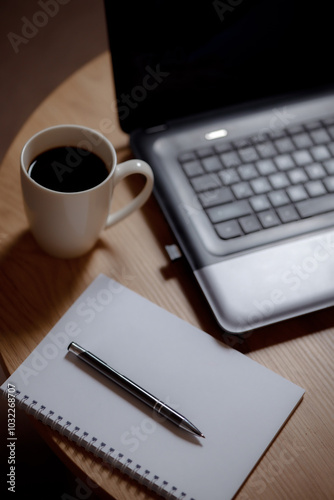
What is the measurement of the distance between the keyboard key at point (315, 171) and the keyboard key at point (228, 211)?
10 cm

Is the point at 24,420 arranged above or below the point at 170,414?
below

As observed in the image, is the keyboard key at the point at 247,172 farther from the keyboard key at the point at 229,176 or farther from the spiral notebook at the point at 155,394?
the spiral notebook at the point at 155,394

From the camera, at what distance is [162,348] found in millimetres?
575

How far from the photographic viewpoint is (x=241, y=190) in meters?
0.66

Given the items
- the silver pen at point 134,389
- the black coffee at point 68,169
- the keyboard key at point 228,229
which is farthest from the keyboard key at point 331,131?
the silver pen at point 134,389

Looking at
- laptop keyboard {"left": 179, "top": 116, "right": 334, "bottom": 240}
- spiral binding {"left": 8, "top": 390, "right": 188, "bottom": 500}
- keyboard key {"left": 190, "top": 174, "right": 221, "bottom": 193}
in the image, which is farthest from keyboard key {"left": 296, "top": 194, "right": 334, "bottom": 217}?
spiral binding {"left": 8, "top": 390, "right": 188, "bottom": 500}

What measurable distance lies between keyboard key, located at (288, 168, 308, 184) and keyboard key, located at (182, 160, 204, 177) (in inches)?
4.5

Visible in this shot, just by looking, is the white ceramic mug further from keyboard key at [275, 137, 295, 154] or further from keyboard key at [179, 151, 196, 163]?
keyboard key at [275, 137, 295, 154]

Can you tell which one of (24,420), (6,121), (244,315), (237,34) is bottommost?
(24,420)

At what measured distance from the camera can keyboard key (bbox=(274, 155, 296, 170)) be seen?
2.25 ft

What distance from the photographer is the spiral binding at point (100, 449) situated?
0.49 meters

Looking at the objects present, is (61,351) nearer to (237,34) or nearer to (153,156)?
(153,156)

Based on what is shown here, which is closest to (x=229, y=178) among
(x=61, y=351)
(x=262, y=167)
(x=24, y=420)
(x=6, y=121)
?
(x=262, y=167)

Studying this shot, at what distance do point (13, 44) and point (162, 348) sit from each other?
1.31 m
